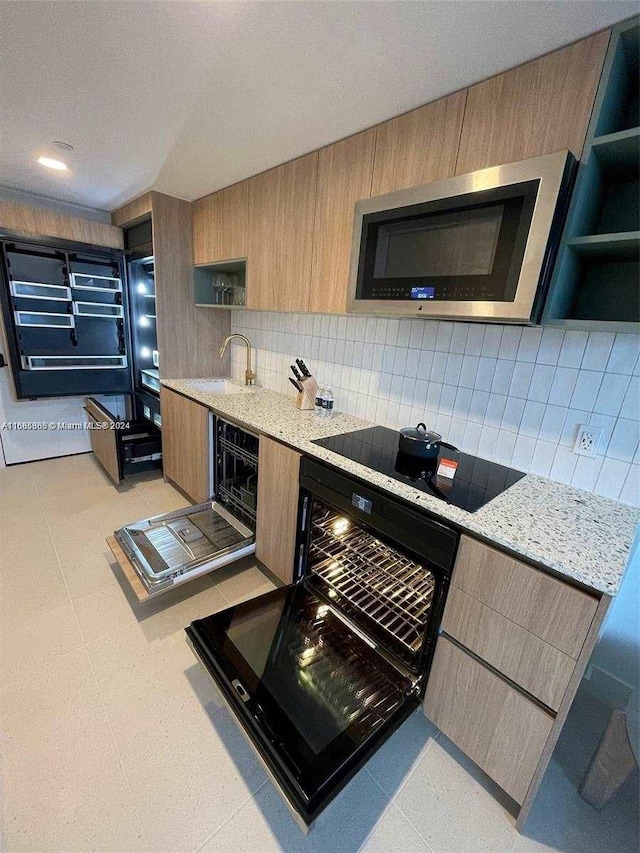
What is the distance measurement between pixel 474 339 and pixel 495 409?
0.32 m

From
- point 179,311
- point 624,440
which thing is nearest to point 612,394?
point 624,440

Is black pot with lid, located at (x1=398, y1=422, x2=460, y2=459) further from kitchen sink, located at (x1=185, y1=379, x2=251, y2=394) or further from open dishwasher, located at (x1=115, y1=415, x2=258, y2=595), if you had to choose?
kitchen sink, located at (x1=185, y1=379, x2=251, y2=394)

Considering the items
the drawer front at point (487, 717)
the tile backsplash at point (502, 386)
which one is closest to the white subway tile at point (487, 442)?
the tile backsplash at point (502, 386)

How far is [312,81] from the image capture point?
120cm

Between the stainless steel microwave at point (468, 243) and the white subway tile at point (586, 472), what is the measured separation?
1.98 ft

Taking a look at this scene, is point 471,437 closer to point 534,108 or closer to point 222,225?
point 534,108

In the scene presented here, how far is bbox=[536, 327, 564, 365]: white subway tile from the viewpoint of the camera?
1.31 m

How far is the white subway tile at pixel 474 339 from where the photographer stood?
1508 mm

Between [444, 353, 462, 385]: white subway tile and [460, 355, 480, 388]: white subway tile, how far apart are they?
18 mm

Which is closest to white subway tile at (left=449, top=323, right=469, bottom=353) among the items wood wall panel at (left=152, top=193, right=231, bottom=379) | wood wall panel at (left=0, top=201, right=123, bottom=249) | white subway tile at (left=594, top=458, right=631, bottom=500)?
white subway tile at (left=594, top=458, right=631, bottom=500)

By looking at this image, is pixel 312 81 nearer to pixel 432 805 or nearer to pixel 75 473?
pixel 432 805

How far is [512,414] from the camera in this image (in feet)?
4.76

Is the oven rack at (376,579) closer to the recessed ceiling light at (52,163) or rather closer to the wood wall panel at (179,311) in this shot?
the wood wall panel at (179,311)

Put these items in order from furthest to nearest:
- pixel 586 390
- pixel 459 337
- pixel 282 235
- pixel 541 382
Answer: pixel 282 235 → pixel 459 337 → pixel 541 382 → pixel 586 390
